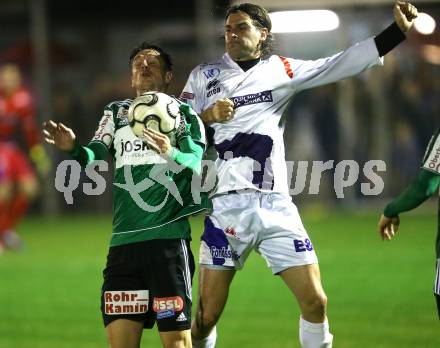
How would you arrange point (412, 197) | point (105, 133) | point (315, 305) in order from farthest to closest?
point (315, 305)
point (105, 133)
point (412, 197)

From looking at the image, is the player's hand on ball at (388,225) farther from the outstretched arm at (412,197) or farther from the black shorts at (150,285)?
the black shorts at (150,285)

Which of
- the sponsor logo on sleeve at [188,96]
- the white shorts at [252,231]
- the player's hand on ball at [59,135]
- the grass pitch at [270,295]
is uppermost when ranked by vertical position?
the sponsor logo on sleeve at [188,96]

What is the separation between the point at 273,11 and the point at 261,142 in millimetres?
12460

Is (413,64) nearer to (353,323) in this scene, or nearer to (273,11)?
(273,11)

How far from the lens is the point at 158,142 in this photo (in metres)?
5.07

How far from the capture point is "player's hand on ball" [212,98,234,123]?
5730 millimetres

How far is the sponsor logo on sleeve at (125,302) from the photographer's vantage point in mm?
5309

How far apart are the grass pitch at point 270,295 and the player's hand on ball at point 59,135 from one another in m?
2.79

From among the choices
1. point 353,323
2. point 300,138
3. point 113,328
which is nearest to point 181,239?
point 113,328

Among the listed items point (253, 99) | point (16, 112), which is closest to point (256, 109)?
point (253, 99)

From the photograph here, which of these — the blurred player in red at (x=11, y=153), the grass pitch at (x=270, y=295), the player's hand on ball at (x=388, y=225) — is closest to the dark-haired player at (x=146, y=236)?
the player's hand on ball at (x=388, y=225)

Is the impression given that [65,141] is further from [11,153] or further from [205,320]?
[11,153]

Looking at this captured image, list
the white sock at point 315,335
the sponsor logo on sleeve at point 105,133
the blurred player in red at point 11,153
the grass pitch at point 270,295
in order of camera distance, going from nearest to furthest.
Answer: the sponsor logo on sleeve at point 105,133 → the white sock at point 315,335 → the grass pitch at point 270,295 → the blurred player in red at point 11,153

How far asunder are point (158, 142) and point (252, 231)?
42.9 inches
